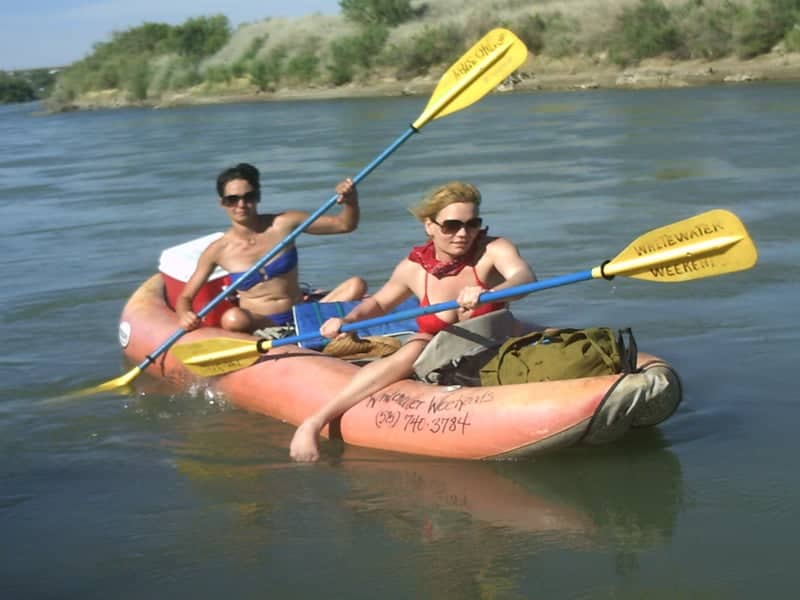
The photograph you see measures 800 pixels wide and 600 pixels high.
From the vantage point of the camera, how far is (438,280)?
4.91m

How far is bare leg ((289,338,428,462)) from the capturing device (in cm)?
505

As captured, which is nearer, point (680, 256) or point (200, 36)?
point (680, 256)

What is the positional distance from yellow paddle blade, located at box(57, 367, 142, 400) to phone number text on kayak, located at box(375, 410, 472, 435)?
173 cm

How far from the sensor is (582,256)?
29.6 ft

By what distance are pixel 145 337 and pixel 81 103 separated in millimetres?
38030

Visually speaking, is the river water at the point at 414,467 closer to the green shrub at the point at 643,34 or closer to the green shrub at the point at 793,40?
the green shrub at the point at 793,40

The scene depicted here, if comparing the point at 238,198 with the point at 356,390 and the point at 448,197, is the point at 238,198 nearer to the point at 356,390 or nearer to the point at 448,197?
the point at 356,390

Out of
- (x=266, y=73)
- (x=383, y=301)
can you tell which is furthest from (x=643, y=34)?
(x=383, y=301)

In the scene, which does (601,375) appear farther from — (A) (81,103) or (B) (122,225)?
(A) (81,103)

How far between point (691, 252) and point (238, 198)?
2.14 meters

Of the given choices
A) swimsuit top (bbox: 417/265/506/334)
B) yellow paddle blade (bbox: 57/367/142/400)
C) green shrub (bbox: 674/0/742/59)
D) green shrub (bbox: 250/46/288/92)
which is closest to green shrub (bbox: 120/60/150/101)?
green shrub (bbox: 250/46/288/92)

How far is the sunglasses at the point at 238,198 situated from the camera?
5832mm

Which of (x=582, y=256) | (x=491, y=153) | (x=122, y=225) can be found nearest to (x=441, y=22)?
(x=491, y=153)

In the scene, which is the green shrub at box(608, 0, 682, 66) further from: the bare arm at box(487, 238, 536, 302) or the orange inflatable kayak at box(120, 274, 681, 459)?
the bare arm at box(487, 238, 536, 302)
